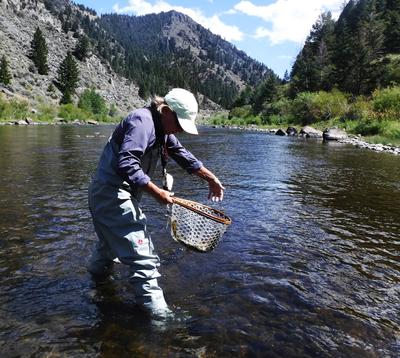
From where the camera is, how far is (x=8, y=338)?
4262mm

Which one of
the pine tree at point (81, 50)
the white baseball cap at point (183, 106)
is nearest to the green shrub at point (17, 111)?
the white baseball cap at point (183, 106)

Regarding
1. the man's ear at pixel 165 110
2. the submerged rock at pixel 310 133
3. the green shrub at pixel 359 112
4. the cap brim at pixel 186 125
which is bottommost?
the submerged rock at pixel 310 133

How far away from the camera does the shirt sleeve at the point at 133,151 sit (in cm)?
412

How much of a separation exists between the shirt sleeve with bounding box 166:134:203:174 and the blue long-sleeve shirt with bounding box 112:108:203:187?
1.85 ft

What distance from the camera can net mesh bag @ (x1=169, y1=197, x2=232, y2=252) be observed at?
15.4 ft

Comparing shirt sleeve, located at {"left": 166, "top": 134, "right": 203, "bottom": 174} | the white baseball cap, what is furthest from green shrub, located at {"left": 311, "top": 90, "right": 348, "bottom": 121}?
the white baseball cap

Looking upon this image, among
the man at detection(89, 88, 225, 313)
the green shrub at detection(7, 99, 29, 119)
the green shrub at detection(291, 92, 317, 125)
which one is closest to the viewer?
the man at detection(89, 88, 225, 313)

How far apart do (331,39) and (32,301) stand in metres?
107

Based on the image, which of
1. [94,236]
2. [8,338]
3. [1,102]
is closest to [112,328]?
[8,338]

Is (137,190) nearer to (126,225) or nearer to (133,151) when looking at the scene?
(126,225)

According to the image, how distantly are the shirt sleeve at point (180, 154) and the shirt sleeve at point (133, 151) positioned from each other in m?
0.88

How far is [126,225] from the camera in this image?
4.55 m

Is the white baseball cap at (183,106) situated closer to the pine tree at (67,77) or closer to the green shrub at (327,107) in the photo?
the green shrub at (327,107)

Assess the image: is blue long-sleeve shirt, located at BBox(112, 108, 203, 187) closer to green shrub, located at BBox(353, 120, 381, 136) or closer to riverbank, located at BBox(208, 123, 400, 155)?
riverbank, located at BBox(208, 123, 400, 155)
